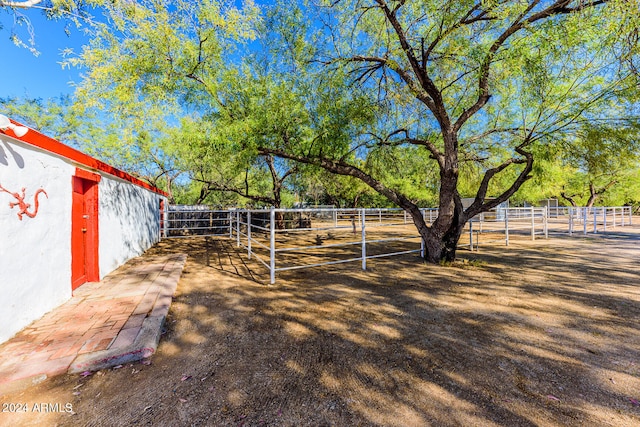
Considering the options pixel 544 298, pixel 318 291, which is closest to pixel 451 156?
pixel 544 298

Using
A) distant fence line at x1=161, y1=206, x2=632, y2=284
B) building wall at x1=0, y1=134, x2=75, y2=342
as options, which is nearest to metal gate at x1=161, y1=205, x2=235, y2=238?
distant fence line at x1=161, y1=206, x2=632, y2=284

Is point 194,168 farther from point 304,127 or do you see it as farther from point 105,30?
point 304,127

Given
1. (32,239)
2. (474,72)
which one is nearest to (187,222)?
(32,239)

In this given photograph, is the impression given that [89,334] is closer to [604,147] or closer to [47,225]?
[47,225]

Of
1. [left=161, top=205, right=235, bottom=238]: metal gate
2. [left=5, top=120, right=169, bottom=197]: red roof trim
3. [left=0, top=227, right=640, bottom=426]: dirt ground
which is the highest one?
[left=5, top=120, right=169, bottom=197]: red roof trim

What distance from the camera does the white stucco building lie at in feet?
8.05

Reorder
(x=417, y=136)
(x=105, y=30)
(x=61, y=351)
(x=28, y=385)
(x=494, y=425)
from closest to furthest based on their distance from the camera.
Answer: (x=494, y=425)
(x=28, y=385)
(x=61, y=351)
(x=105, y=30)
(x=417, y=136)

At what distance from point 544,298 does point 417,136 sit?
4.82 m

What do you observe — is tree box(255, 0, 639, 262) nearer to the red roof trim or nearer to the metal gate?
the red roof trim

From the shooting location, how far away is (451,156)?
5637 millimetres

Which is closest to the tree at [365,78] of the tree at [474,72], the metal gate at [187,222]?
the tree at [474,72]

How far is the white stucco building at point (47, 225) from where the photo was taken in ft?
8.05

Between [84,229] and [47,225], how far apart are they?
1.22 m

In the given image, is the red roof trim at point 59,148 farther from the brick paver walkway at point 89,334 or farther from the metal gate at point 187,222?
the metal gate at point 187,222
